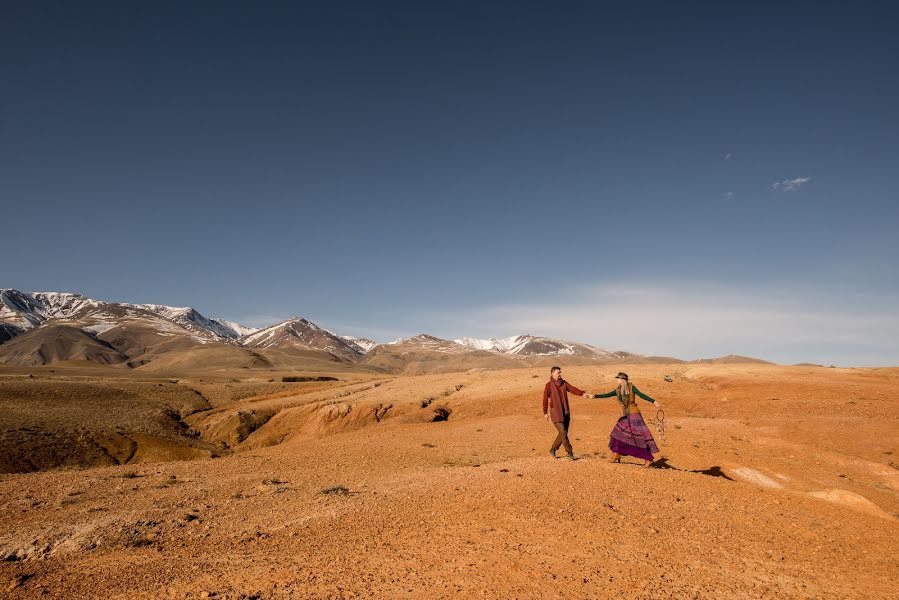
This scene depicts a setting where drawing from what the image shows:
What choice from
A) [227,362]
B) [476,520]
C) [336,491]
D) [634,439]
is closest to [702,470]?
[634,439]

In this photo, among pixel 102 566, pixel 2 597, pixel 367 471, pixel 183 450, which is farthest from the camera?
pixel 183 450

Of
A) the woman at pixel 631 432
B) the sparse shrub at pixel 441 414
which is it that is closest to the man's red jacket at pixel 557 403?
the woman at pixel 631 432

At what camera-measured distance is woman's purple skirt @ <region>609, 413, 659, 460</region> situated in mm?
13867

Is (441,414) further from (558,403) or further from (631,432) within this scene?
(631,432)

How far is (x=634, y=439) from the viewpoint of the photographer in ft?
46.1

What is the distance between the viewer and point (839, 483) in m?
16.0

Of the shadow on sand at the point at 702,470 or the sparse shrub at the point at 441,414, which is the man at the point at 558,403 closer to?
the shadow on sand at the point at 702,470

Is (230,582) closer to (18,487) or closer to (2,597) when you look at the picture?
(2,597)

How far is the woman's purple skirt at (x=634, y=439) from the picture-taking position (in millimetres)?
13867

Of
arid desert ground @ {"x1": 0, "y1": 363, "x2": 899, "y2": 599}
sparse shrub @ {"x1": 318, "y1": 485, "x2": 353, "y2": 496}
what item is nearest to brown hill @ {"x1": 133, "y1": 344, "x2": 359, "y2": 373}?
arid desert ground @ {"x1": 0, "y1": 363, "x2": 899, "y2": 599}

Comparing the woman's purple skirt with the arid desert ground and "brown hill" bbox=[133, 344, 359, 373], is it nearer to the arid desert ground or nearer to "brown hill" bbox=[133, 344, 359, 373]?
the arid desert ground

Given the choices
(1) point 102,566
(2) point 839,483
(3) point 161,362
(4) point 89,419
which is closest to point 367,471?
(1) point 102,566

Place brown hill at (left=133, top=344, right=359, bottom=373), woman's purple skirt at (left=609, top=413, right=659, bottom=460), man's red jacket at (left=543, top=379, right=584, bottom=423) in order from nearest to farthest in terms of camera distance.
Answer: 1. woman's purple skirt at (left=609, top=413, right=659, bottom=460)
2. man's red jacket at (left=543, top=379, right=584, bottom=423)
3. brown hill at (left=133, top=344, right=359, bottom=373)

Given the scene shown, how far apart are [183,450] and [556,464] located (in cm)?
2288
